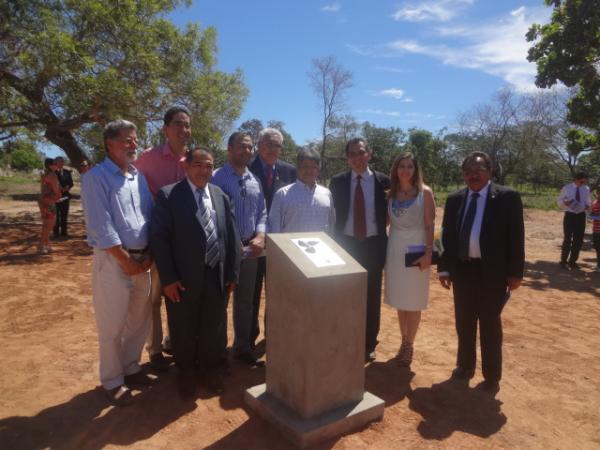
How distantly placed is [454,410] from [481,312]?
2.59ft

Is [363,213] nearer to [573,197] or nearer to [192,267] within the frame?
[192,267]

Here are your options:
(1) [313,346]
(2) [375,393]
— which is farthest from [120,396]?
(2) [375,393]

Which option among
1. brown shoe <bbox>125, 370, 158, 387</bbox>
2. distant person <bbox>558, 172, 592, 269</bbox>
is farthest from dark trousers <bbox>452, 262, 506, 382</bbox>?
distant person <bbox>558, 172, 592, 269</bbox>

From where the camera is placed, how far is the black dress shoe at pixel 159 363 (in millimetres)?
3623

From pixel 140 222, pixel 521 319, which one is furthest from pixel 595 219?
pixel 140 222

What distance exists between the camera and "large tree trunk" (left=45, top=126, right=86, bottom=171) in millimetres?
11703

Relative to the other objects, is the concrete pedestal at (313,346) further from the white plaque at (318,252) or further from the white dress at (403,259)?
the white dress at (403,259)

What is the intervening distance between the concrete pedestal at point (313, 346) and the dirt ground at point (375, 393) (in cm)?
13

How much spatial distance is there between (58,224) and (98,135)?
9.28 feet

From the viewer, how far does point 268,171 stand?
13.0ft

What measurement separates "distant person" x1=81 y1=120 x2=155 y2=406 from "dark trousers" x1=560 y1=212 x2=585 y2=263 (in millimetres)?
8353

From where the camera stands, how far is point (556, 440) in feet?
9.53

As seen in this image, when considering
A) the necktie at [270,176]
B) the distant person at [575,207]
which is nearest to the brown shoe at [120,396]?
the necktie at [270,176]

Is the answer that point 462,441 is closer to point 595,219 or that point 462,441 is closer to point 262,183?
point 262,183
